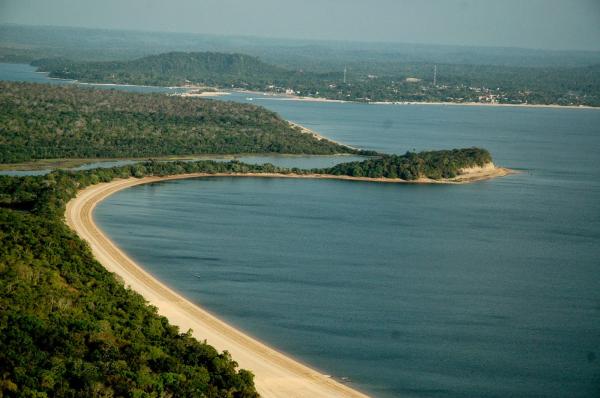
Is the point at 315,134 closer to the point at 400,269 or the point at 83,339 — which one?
the point at 400,269

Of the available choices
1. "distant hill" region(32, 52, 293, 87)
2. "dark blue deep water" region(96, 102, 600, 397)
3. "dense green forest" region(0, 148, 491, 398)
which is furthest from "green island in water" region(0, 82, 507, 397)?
"distant hill" region(32, 52, 293, 87)

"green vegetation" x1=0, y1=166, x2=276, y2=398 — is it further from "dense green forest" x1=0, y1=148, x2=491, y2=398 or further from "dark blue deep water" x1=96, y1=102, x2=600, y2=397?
"dark blue deep water" x1=96, y1=102, x2=600, y2=397

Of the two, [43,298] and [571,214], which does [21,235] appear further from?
[571,214]

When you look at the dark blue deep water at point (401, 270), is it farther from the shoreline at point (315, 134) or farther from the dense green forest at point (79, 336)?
the shoreline at point (315, 134)

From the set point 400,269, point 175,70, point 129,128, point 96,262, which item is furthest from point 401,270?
point 175,70

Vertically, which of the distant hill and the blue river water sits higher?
the distant hill

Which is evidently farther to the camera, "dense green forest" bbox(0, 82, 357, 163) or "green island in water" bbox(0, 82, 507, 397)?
"dense green forest" bbox(0, 82, 357, 163)
